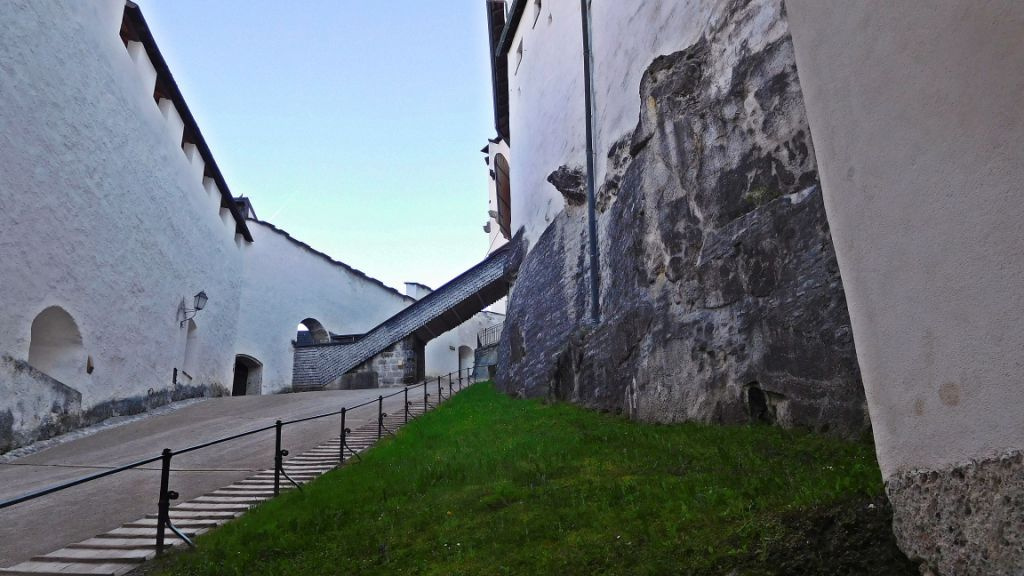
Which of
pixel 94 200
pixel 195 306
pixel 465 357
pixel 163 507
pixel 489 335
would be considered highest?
pixel 489 335

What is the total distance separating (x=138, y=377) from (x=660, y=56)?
13227 millimetres

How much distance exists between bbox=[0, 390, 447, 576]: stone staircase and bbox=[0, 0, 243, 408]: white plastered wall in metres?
5.78

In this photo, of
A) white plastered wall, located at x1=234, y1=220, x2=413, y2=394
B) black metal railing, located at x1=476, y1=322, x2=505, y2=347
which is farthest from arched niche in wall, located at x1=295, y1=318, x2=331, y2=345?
black metal railing, located at x1=476, y1=322, x2=505, y2=347

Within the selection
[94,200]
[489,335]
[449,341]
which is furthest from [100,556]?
[449,341]

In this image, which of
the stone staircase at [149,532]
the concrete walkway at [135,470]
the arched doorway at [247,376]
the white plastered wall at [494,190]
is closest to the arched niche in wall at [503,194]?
the white plastered wall at [494,190]

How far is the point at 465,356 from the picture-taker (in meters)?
35.8

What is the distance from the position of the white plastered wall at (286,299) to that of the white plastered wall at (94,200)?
5525 mm

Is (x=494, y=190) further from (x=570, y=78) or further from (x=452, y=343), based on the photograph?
(x=570, y=78)

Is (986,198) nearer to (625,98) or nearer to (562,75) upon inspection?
(625,98)

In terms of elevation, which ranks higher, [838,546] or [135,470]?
[135,470]

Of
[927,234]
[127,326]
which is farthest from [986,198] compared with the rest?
[127,326]

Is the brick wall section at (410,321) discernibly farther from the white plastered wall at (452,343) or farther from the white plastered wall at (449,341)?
the white plastered wall at (452,343)

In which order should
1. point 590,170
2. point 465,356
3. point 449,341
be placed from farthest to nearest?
point 465,356 < point 449,341 < point 590,170

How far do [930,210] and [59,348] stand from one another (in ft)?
46.0
